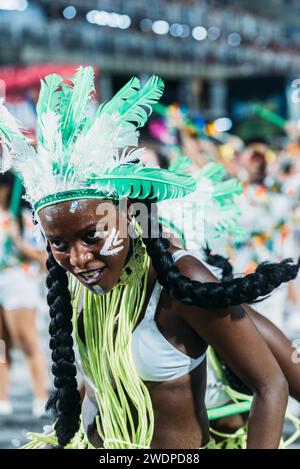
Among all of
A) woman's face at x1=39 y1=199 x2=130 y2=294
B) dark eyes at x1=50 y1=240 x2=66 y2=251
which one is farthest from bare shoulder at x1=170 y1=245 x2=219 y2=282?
dark eyes at x1=50 y1=240 x2=66 y2=251

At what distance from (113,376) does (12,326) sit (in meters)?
3.81

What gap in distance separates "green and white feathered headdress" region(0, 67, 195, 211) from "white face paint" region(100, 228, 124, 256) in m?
0.10

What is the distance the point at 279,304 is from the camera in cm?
735

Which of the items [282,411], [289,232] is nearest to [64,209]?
[282,411]

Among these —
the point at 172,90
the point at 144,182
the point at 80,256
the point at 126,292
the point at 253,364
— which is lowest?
the point at 253,364

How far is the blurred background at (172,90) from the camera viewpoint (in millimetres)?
6188

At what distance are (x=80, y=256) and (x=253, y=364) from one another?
1.62ft

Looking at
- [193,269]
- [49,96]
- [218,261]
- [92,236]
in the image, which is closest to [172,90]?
[218,261]

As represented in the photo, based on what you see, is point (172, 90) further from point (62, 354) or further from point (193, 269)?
point (193, 269)

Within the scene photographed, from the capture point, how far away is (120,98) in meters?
2.28

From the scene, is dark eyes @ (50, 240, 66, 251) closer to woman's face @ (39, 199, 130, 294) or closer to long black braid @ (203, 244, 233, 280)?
woman's face @ (39, 199, 130, 294)

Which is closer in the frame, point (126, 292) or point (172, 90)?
point (126, 292)

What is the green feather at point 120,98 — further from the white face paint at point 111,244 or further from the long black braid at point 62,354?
the long black braid at point 62,354
